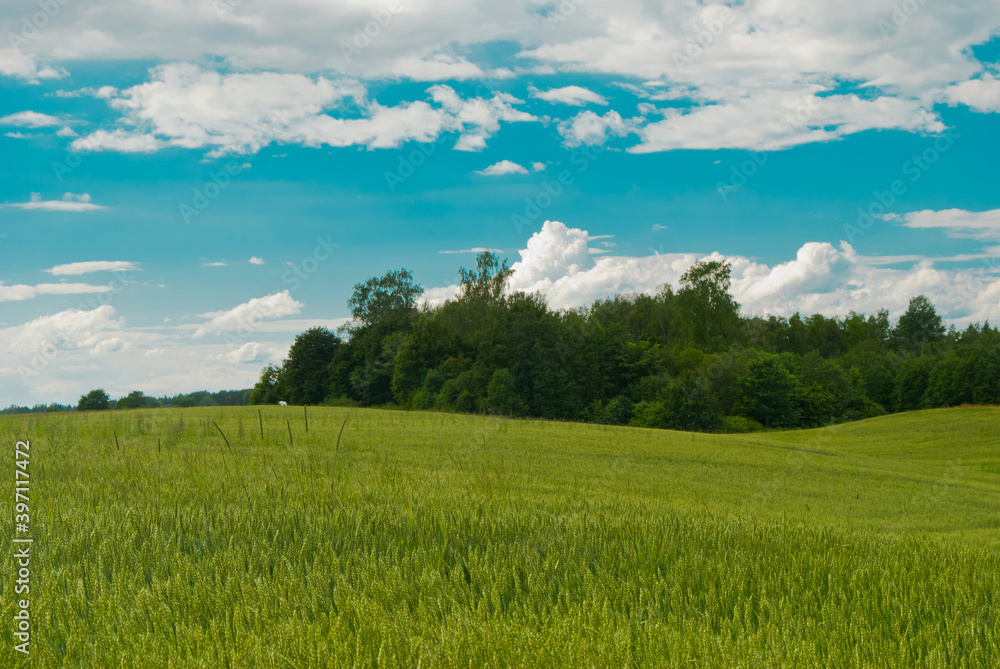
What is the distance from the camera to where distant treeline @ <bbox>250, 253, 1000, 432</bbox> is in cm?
6662

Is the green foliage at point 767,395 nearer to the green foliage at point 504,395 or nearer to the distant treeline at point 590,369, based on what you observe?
the distant treeline at point 590,369

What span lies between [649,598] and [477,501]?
2.50 meters

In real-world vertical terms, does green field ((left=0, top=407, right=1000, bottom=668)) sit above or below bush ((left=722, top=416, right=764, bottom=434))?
above

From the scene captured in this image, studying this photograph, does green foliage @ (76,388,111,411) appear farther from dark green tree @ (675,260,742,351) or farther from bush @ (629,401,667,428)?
dark green tree @ (675,260,742,351)

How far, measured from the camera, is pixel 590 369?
235 ft

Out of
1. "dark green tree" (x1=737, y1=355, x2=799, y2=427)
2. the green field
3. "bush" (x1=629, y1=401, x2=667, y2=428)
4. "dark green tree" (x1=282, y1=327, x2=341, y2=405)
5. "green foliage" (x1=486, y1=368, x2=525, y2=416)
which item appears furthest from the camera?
"dark green tree" (x1=282, y1=327, x2=341, y2=405)

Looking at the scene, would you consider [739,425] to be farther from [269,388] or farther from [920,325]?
[920,325]

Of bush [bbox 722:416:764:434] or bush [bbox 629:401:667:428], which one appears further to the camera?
bush [bbox 722:416:764:434]

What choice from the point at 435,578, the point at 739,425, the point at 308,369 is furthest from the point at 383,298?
the point at 435,578

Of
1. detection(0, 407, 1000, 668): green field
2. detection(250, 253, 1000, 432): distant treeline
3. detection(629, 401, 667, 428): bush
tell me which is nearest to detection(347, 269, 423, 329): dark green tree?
detection(250, 253, 1000, 432): distant treeline

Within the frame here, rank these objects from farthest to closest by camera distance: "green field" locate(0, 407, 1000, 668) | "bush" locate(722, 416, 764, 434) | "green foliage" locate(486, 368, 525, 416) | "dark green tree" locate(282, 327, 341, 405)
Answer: "dark green tree" locate(282, 327, 341, 405) → "bush" locate(722, 416, 764, 434) → "green foliage" locate(486, 368, 525, 416) → "green field" locate(0, 407, 1000, 668)

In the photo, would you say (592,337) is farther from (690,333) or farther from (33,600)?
(33,600)

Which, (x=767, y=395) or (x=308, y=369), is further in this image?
(x=308, y=369)

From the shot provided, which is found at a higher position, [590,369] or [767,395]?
[590,369]
